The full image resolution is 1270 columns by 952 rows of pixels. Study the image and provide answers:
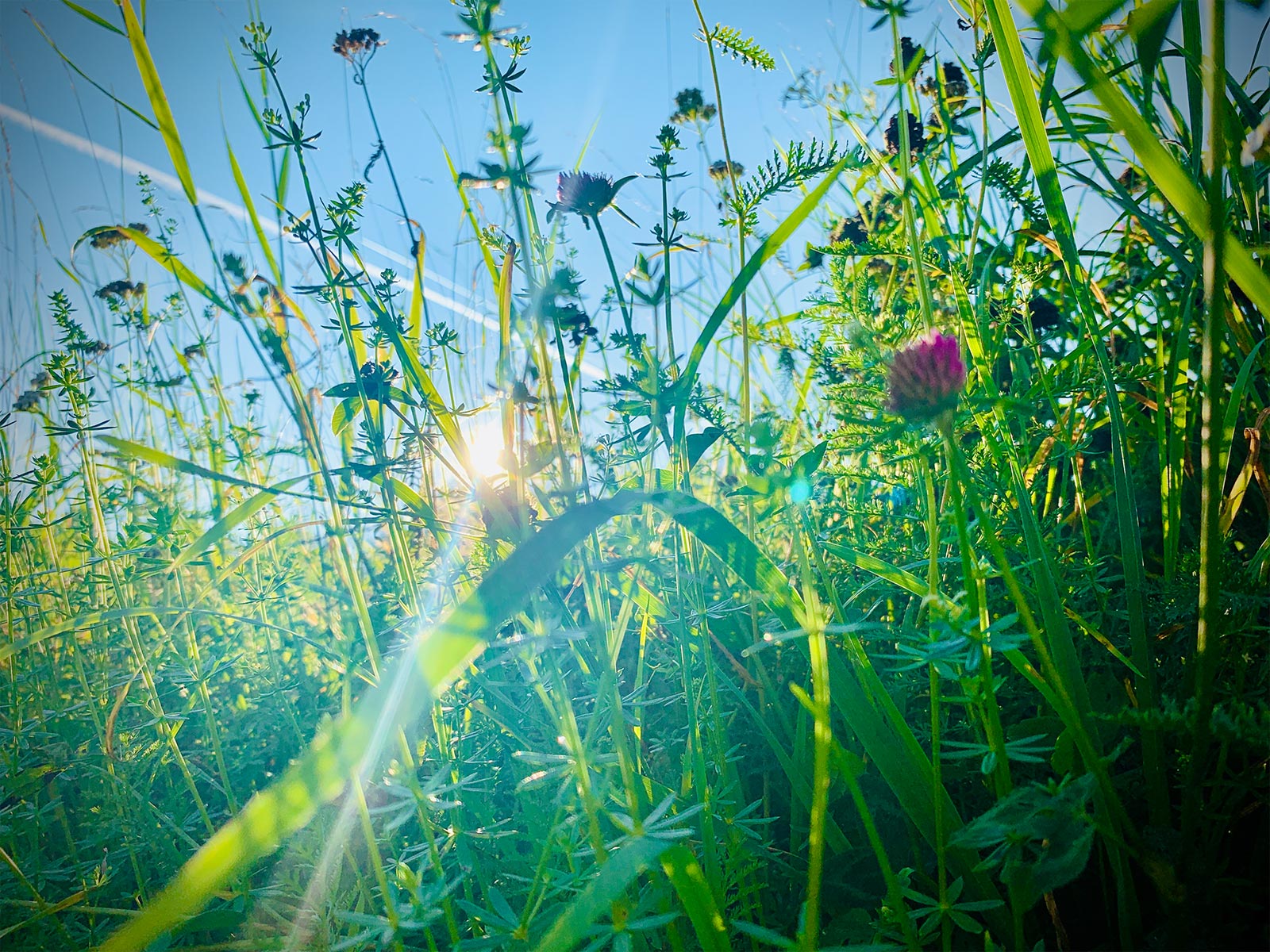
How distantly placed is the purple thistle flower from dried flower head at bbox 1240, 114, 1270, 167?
1.03 ft

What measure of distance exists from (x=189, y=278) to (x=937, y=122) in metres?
1.99

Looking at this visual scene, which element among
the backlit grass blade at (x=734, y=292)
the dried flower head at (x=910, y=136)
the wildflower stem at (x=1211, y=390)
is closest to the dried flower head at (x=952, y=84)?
the dried flower head at (x=910, y=136)

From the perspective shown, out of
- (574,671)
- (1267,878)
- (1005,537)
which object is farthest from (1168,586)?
(574,671)

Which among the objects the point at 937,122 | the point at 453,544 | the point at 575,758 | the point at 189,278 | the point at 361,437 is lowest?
the point at 575,758

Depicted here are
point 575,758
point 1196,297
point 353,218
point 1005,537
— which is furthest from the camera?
point 1196,297

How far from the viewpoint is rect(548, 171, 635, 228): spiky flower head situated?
1.19 metres

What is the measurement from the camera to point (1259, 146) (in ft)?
2.29

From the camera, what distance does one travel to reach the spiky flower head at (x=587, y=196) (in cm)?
119

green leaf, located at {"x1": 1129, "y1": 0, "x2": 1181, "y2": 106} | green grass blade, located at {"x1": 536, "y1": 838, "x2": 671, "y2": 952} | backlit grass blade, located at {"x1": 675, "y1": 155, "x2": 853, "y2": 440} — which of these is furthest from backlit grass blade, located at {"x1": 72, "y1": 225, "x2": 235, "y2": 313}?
green leaf, located at {"x1": 1129, "y1": 0, "x2": 1181, "y2": 106}

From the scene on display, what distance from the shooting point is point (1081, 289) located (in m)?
1.06

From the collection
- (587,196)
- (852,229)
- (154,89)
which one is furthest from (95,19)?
(852,229)

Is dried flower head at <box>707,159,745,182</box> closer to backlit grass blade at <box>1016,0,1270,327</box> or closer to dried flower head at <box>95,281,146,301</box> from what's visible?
backlit grass blade at <box>1016,0,1270,327</box>

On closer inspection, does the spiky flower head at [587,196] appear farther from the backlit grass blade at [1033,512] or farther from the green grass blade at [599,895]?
the green grass blade at [599,895]

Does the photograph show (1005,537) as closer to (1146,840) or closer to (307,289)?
(1146,840)
